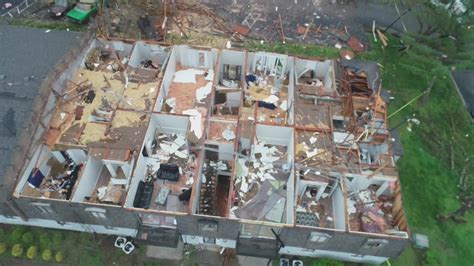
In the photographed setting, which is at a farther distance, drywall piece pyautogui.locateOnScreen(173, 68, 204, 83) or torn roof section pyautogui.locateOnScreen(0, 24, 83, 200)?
drywall piece pyautogui.locateOnScreen(173, 68, 204, 83)

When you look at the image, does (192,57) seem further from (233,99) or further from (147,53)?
(233,99)

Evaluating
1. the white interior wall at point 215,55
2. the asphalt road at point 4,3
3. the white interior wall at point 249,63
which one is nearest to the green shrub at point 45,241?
the white interior wall at point 215,55

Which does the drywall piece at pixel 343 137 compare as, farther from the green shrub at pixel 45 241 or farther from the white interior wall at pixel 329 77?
the green shrub at pixel 45 241

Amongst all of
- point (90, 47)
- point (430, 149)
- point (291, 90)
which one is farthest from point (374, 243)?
point (90, 47)

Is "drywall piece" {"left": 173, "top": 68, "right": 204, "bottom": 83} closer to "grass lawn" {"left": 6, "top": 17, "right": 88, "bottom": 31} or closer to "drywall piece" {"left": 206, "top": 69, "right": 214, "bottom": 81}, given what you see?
"drywall piece" {"left": 206, "top": 69, "right": 214, "bottom": 81}

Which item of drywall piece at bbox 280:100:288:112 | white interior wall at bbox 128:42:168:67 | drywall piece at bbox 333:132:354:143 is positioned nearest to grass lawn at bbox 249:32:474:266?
drywall piece at bbox 333:132:354:143

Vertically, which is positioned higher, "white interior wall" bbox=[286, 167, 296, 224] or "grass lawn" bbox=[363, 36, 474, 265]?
"grass lawn" bbox=[363, 36, 474, 265]

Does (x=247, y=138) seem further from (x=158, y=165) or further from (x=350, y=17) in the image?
(x=350, y=17)
